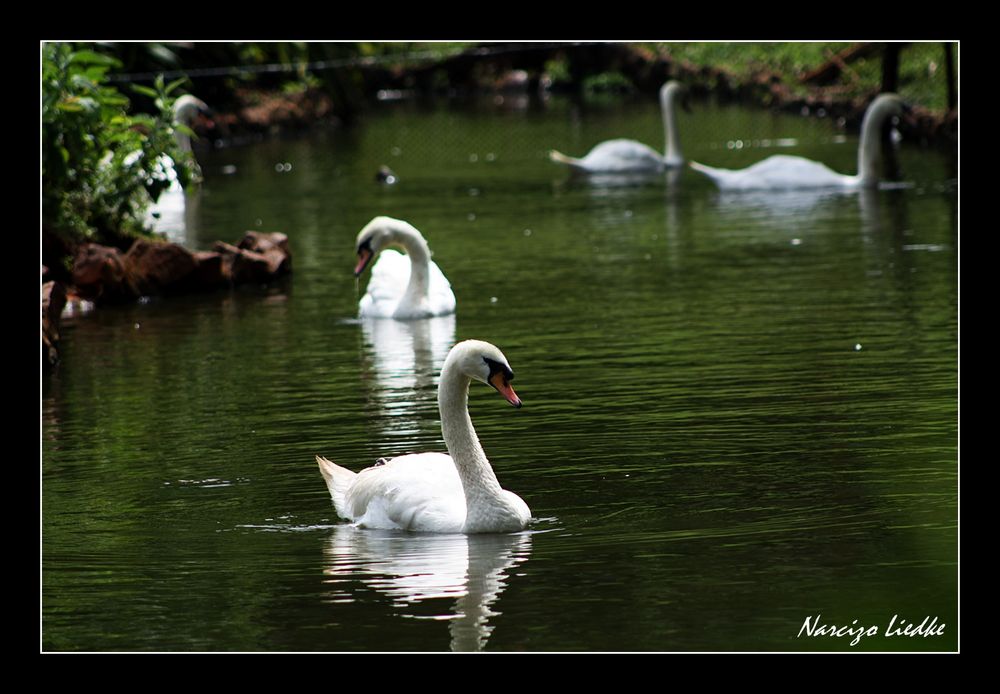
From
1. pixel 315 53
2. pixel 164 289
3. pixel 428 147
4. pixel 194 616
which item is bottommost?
pixel 194 616

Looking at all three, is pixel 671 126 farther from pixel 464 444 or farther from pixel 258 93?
pixel 464 444

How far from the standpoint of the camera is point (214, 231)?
68.8 feet

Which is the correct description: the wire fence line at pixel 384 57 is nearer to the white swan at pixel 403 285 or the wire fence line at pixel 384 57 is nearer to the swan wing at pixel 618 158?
the swan wing at pixel 618 158

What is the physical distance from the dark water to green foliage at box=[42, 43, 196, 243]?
4.46 ft

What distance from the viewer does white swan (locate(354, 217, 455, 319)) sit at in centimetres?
1522

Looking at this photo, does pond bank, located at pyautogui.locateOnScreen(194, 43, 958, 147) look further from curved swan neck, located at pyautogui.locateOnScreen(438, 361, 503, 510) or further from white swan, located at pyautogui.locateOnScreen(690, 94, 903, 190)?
curved swan neck, located at pyautogui.locateOnScreen(438, 361, 503, 510)

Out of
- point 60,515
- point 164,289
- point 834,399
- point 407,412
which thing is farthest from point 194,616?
point 164,289

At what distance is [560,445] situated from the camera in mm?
10016

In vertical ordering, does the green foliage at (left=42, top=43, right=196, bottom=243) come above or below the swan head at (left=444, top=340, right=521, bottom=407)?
above

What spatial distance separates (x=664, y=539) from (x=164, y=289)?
9827mm

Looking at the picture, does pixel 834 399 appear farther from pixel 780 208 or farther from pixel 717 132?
pixel 717 132

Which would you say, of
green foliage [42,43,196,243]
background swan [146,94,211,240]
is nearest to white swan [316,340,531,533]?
green foliage [42,43,196,243]

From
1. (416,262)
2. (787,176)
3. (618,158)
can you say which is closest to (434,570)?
(416,262)

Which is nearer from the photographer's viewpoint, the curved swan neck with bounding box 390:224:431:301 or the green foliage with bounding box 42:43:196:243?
the curved swan neck with bounding box 390:224:431:301
